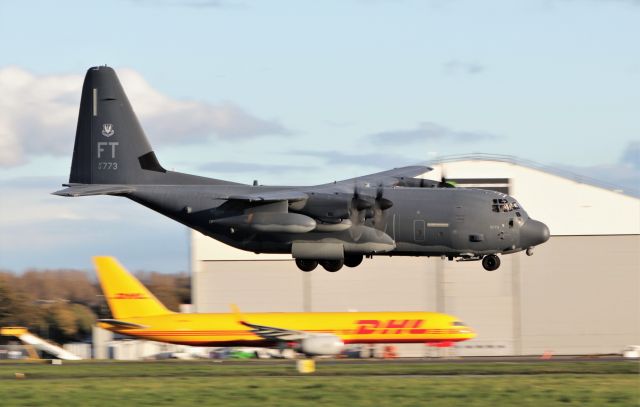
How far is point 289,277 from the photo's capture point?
68.4 m

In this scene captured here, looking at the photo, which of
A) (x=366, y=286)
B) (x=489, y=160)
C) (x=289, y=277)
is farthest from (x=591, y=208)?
(x=289, y=277)

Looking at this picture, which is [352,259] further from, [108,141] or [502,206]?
[108,141]

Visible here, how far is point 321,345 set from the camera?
52.4 meters

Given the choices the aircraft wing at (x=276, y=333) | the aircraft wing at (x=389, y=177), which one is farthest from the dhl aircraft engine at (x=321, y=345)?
the aircraft wing at (x=389, y=177)

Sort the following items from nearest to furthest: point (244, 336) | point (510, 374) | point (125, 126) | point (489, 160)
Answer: point (125, 126)
point (510, 374)
point (244, 336)
point (489, 160)

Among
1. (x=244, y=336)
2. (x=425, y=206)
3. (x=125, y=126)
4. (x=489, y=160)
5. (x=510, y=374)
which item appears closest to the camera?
(x=425, y=206)

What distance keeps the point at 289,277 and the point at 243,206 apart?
31284 mm

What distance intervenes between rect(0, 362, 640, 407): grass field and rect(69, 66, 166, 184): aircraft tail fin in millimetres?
8556

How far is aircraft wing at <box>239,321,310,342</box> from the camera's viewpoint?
54.7 m

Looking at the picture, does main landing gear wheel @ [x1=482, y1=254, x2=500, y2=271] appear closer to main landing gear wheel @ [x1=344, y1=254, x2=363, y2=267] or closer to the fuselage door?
the fuselage door

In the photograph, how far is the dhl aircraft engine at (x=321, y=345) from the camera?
5169 cm

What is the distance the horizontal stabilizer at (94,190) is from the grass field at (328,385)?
7.57m

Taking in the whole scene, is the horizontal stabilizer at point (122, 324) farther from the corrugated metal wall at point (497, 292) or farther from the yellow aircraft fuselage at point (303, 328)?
the corrugated metal wall at point (497, 292)

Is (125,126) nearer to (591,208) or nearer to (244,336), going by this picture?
(244,336)
